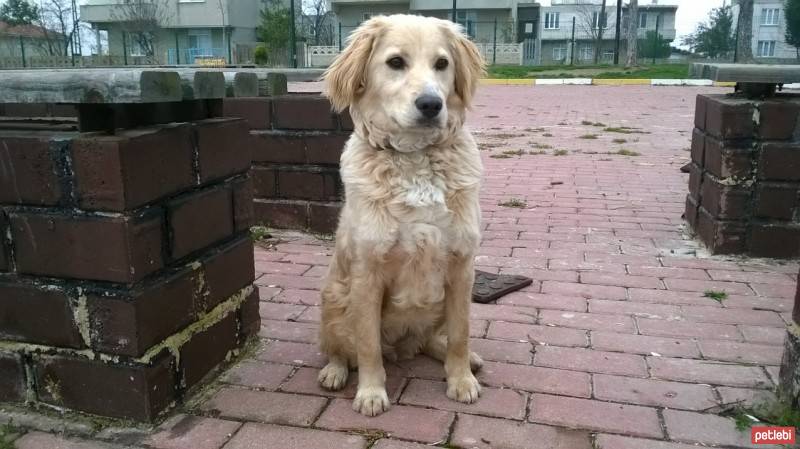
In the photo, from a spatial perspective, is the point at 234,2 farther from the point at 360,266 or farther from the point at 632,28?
the point at 360,266

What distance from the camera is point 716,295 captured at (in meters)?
3.79

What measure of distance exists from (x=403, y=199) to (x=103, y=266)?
44.3 inches

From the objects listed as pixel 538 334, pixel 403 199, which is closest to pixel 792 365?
pixel 538 334

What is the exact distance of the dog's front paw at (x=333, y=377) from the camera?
9.13 ft

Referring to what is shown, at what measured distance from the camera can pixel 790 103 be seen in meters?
4.17

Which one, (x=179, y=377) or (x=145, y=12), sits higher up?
(x=145, y=12)

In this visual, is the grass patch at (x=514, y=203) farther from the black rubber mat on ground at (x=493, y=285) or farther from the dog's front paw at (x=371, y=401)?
the dog's front paw at (x=371, y=401)

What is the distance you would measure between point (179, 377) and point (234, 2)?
161 ft

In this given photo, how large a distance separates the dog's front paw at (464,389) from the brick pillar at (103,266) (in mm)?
1074

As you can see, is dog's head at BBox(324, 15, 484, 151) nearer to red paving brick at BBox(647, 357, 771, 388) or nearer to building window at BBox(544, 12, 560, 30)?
red paving brick at BBox(647, 357, 771, 388)

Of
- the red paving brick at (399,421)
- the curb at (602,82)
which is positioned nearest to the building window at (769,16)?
the curb at (602,82)

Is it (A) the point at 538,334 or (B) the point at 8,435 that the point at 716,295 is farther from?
(B) the point at 8,435

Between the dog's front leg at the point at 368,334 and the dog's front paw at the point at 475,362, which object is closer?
the dog's front leg at the point at 368,334

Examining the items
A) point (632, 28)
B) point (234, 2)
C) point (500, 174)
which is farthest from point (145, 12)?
point (500, 174)
